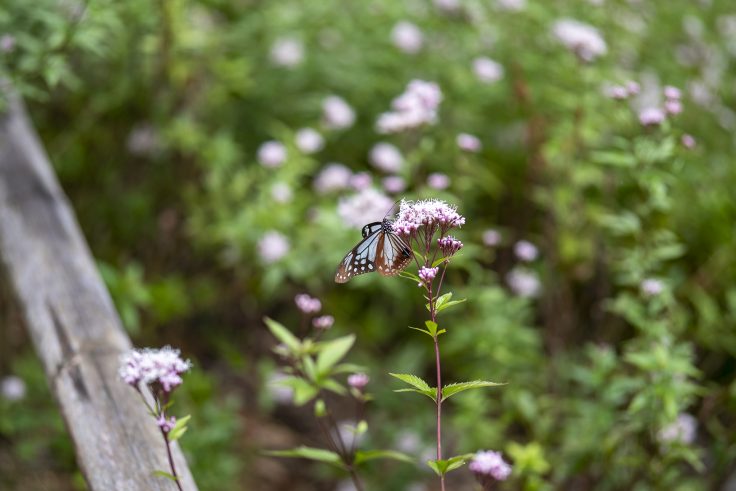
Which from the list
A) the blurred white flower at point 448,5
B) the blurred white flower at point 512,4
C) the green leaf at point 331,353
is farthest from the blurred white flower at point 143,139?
the green leaf at point 331,353

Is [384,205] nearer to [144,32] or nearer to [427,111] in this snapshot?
[427,111]

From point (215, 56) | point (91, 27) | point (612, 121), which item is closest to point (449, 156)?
point (612, 121)

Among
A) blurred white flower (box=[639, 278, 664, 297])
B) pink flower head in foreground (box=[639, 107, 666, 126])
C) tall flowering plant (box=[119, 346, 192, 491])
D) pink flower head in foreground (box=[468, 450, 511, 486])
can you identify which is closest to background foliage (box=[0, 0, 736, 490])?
blurred white flower (box=[639, 278, 664, 297])

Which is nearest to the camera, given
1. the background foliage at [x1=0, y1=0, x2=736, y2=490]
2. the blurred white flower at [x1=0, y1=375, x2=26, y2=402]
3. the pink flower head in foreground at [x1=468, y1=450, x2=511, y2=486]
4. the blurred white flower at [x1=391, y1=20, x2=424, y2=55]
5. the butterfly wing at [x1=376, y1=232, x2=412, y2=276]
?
the butterfly wing at [x1=376, y1=232, x2=412, y2=276]

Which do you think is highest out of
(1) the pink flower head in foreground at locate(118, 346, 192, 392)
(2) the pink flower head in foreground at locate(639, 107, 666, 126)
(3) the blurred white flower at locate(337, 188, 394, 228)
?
(2) the pink flower head in foreground at locate(639, 107, 666, 126)

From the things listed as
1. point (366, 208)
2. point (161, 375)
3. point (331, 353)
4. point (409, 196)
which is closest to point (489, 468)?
point (331, 353)

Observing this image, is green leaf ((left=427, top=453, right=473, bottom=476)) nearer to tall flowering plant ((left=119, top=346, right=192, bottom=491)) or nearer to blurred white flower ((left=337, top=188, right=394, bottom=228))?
tall flowering plant ((left=119, top=346, right=192, bottom=491))

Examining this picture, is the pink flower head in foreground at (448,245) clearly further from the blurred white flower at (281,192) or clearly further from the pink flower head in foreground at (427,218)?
the blurred white flower at (281,192)
